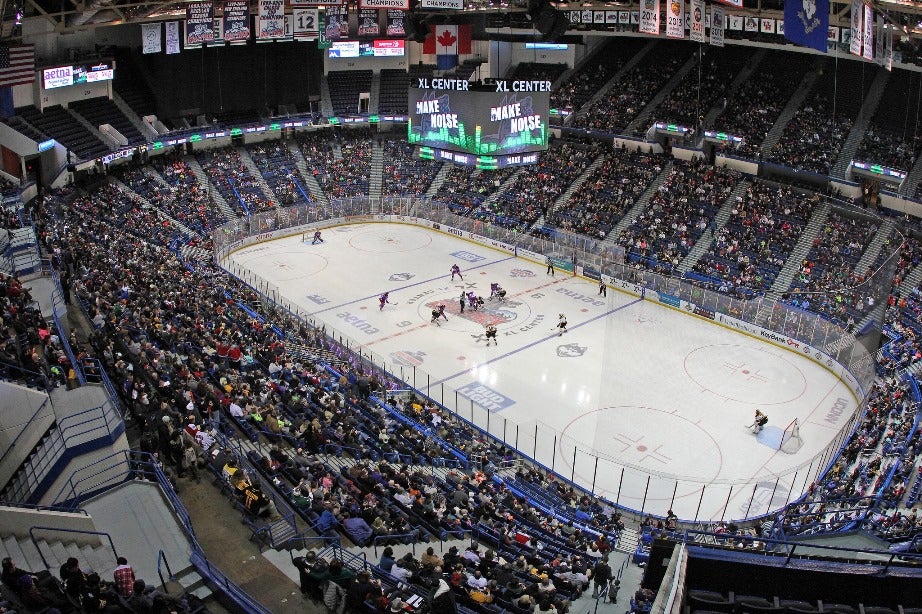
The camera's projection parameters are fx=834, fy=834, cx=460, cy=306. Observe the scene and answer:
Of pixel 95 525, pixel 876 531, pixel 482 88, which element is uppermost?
pixel 482 88

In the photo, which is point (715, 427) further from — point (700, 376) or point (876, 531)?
point (876, 531)

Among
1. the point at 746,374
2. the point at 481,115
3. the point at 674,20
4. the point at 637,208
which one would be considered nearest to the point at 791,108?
the point at 637,208

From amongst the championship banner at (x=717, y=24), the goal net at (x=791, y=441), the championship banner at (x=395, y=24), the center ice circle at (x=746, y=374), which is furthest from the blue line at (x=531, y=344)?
the championship banner at (x=395, y=24)

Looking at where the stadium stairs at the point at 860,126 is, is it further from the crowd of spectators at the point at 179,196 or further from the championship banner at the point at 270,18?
the crowd of spectators at the point at 179,196

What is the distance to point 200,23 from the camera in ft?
132

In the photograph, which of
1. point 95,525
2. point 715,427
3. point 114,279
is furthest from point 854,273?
point 95,525

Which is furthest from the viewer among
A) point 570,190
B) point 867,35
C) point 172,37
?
point 570,190

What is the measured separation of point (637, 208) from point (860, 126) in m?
11.9

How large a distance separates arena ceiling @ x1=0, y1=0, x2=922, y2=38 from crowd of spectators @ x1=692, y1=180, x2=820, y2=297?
8.82 meters

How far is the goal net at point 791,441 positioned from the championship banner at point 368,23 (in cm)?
3256

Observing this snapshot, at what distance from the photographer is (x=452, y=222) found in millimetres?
48406

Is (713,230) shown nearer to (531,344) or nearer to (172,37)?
(531,344)

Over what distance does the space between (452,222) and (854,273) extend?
22.4 meters

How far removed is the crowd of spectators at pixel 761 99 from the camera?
4588cm
